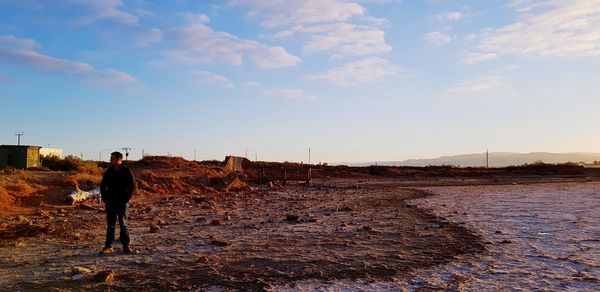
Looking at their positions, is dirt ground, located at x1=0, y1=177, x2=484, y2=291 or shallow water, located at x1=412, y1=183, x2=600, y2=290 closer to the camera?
shallow water, located at x1=412, y1=183, x2=600, y2=290

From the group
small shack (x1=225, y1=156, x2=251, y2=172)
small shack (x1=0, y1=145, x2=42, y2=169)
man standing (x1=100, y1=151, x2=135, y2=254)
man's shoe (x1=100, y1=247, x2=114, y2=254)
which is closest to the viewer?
man's shoe (x1=100, y1=247, x2=114, y2=254)

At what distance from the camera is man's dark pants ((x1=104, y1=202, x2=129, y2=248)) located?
8898 millimetres

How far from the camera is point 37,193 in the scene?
18.2m

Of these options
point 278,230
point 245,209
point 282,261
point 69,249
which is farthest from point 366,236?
Result: point 245,209

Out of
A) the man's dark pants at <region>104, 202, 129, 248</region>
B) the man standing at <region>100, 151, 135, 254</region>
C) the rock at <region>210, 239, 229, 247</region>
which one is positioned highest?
the man standing at <region>100, 151, 135, 254</region>

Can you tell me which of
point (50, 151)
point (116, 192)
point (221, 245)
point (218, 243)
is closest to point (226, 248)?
point (221, 245)

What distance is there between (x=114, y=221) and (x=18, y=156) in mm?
29731

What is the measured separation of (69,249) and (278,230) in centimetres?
440

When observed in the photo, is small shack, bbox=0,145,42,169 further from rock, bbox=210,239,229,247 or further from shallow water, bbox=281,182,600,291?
shallow water, bbox=281,182,600,291

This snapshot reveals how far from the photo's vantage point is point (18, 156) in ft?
113

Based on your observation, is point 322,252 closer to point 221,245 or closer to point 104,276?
point 221,245

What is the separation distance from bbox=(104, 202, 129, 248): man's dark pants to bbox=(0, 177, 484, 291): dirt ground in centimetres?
31

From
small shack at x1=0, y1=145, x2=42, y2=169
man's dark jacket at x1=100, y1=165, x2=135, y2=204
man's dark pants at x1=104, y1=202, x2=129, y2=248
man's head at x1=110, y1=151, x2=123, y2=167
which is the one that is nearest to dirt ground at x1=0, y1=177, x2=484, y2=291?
man's dark pants at x1=104, y1=202, x2=129, y2=248

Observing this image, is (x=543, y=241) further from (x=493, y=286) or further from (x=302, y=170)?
(x=302, y=170)
